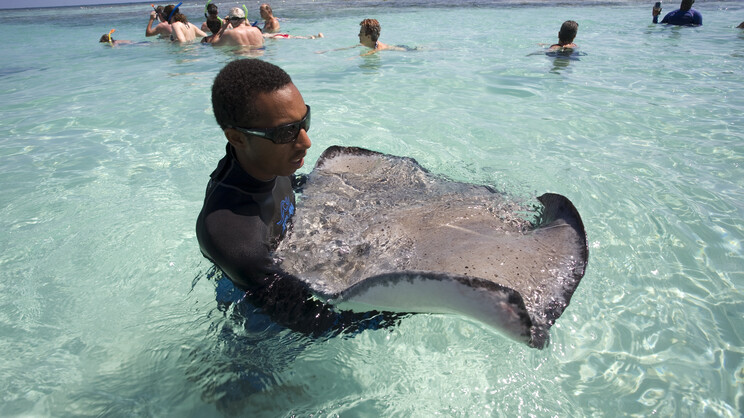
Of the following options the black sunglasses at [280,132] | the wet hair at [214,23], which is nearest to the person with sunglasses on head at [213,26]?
the wet hair at [214,23]

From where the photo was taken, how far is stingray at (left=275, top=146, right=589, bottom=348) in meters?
1.66

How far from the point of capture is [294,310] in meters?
2.14

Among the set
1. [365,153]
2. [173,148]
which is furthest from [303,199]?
[173,148]

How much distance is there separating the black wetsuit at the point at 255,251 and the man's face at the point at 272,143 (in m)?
0.08

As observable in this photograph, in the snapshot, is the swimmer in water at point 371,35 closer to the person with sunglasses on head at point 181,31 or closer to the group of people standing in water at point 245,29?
the group of people standing in water at point 245,29

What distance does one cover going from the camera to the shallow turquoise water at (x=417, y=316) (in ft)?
7.74

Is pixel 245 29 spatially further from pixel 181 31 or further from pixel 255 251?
pixel 255 251

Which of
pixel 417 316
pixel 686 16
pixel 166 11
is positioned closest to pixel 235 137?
pixel 417 316

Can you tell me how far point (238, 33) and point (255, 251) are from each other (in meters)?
12.0

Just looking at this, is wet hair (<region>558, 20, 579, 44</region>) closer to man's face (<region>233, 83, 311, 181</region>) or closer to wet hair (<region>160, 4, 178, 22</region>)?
man's face (<region>233, 83, 311, 181</region>)

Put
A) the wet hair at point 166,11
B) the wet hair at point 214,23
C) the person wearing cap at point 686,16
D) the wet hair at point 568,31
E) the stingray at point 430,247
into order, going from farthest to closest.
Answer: the wet hair at point 166,11 → the person wearing cap at point 686,16 → the wet hair at point 214,23 → the wet hair at point 568,31 → the stingray at point 430,247

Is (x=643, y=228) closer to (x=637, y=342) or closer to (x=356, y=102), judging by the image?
(x=637, y=342)

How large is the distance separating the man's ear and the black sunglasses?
0.07 feet

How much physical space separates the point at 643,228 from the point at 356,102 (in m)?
5.12
